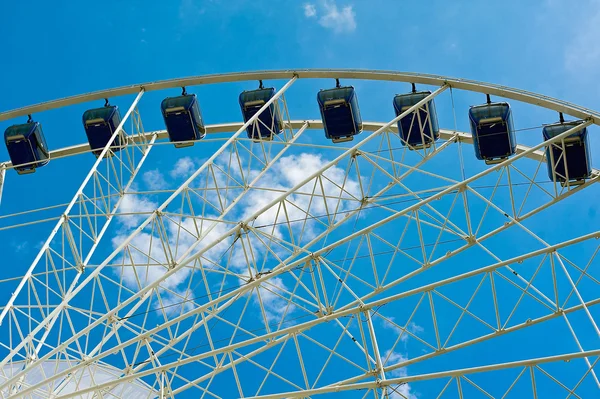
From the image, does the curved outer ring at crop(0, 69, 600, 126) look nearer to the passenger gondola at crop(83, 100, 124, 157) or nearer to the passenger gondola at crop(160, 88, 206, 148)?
the passenger gondola at crop(160, 88, 206, 148)

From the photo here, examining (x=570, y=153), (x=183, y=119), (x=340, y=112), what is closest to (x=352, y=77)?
(x=340, y=112)

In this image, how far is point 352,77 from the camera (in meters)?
24.2

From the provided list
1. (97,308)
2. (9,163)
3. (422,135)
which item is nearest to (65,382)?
(9,163)

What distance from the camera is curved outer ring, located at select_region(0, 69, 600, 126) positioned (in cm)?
2155

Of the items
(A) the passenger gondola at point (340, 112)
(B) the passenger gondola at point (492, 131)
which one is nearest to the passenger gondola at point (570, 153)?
(B) the passenger gondola at point (492, 131)

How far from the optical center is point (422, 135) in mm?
24078

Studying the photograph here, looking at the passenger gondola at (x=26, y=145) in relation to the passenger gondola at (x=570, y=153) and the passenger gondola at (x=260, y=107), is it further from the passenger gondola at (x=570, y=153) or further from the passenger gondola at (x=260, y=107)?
the passenger gondola at (x=570, y=153)

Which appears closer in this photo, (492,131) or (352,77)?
(492,131)

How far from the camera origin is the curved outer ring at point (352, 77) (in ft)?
70.7

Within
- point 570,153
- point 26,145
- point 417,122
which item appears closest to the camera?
point 570,153

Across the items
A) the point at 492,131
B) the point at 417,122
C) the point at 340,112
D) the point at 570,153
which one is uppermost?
the point at 340,112

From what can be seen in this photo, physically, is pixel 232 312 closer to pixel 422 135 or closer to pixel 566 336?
pixel 566 336

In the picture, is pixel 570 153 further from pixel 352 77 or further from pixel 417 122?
pixel 352 77

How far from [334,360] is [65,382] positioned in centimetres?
3348
